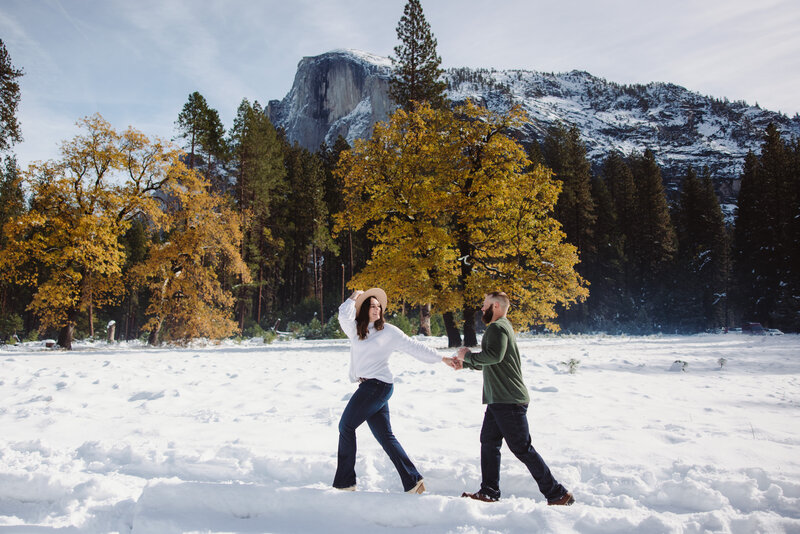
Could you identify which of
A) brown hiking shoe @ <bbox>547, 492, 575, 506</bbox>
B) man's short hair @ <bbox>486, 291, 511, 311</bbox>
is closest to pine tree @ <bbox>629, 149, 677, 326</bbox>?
man's short hair @ <bbox>486, 291, 511, 311</bbox>

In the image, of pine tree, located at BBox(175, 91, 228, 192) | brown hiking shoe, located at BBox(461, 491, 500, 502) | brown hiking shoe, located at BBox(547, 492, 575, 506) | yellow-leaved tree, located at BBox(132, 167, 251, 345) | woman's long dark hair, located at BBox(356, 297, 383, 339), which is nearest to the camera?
brown hiking shoe, located at BBox(547, 492, 575, 506)

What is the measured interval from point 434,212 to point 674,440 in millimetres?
11264

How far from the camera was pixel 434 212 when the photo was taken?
15648mm

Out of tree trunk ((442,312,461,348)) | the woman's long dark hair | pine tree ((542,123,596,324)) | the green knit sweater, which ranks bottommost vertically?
tree trunk ((442,312,461,348))

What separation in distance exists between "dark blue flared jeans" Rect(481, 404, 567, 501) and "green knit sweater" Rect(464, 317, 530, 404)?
8 centimetres

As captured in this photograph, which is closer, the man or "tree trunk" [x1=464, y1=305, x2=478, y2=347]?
the man

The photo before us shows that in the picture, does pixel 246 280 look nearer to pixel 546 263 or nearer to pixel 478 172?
pixel 478 172

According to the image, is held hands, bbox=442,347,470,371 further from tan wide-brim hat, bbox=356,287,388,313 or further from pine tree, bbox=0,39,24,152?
pine tree, bbox=0,39,24,152

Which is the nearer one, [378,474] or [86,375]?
[378,474]

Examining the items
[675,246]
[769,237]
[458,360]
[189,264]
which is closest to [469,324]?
[458,360]

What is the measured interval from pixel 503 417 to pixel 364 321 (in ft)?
4.95

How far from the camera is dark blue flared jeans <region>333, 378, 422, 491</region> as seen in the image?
3.93 metres

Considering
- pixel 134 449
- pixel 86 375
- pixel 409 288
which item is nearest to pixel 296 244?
pixel 409 288

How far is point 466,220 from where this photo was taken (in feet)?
50.5
